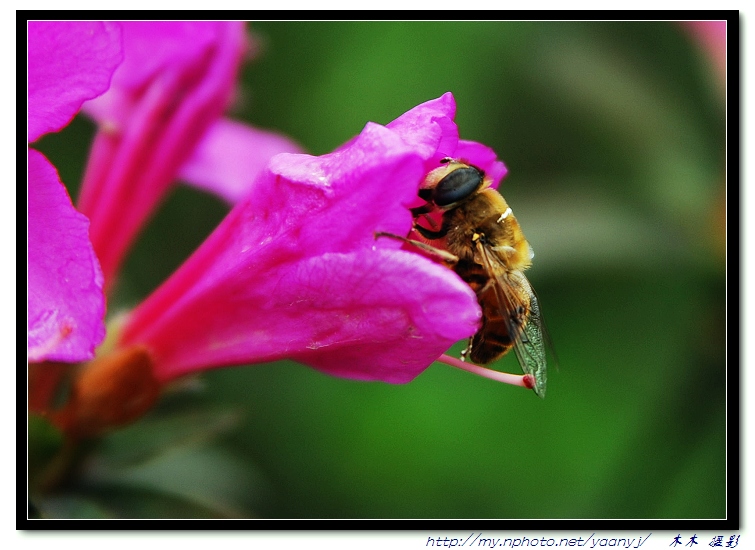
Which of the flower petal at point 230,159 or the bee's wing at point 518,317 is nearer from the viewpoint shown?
the bee's wing at point 518,317

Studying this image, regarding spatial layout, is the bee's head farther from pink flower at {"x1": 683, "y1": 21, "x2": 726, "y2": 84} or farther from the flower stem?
pink flower at {"x1": 683, "y1": 21, "x2": 726, "y2": 84}

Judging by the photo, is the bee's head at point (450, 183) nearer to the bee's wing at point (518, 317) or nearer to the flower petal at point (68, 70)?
the bee's wing at point (518, 317)

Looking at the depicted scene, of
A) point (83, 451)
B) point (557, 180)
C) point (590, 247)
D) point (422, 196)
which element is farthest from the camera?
point (557, 180)

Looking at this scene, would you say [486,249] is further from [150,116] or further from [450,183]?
[150,116]

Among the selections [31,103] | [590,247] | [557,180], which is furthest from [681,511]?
[31,103]

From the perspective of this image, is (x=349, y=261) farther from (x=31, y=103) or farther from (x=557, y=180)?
(x=557, y=180)

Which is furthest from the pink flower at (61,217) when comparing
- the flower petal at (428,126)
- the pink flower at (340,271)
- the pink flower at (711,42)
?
the pink flower at (711,42)

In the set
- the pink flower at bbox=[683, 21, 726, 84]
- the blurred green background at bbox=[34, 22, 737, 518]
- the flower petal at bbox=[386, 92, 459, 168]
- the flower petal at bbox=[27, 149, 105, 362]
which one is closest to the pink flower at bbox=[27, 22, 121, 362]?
the flower petal at bbox=[27, 149, 105, 362]
